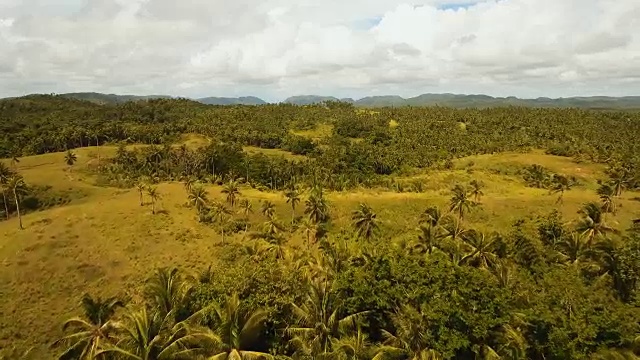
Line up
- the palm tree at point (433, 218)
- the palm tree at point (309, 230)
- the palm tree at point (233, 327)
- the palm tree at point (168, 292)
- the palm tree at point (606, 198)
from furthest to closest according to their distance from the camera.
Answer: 1. the palm tree at point (606, 198)
2. the palm tree at point (309, 230)
3. the palm tree at point (433, 218)
4. the palm tree at point (168, 292)
5. the palm tree at point (233, 327)

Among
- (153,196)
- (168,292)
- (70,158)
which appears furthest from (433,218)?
(70,158)

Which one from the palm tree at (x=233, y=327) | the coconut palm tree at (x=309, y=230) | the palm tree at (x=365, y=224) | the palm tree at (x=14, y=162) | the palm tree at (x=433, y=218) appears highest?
the palm tree at (x=14, y=162)

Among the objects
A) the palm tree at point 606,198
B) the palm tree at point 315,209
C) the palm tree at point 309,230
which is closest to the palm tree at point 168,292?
the palm tree at point 309,230

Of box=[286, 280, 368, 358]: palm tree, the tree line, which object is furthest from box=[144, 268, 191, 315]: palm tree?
box=[286, 280, 368, 358]: palm tree

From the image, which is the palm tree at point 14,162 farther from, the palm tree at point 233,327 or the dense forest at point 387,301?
the palm tree at point 233,327

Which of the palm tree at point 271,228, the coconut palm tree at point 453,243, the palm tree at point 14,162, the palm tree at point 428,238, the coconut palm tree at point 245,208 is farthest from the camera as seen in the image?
the palm tree at point 14,162

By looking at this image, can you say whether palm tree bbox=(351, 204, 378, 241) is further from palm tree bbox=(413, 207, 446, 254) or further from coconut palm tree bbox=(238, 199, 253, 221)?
coconut palm tree bbox=(238, 199, 253, 221)

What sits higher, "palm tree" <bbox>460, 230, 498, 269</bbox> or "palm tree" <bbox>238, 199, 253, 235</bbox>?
"palm tree" <bbox>460, 230, 498, 269</bbox>
